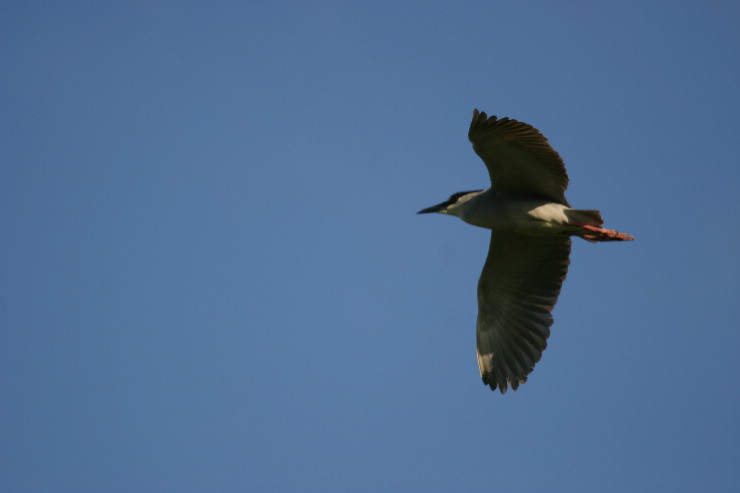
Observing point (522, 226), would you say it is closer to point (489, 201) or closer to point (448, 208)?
point (489, 201)

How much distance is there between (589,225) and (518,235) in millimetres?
862

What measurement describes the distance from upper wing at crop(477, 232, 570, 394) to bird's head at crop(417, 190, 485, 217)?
50cm

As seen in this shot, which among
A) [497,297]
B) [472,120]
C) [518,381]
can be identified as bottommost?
[518,381]

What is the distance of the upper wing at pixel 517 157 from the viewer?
7270 mm

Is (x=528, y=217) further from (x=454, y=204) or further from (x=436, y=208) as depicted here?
(x=436, y=208)

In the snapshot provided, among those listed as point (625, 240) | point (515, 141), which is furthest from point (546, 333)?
point (515, 141)

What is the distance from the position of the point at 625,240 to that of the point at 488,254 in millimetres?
1449

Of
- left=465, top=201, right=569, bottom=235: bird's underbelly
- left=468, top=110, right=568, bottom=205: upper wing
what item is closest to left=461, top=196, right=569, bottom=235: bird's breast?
left=465, top=201, right=569, bottom=235: bird's underbelly

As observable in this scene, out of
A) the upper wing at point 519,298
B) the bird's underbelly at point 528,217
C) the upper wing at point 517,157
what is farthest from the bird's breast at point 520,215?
the upper wing at point 519,298

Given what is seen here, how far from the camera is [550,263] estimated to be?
27.9 ft

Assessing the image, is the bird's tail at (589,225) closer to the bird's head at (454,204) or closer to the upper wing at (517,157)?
the upper wing at (517,157)

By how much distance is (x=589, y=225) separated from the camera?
7.68 meters

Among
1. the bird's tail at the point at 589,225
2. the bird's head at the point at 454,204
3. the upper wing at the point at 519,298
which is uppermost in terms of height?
the bird's head at the point at 454,204

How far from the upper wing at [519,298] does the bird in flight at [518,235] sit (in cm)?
1
